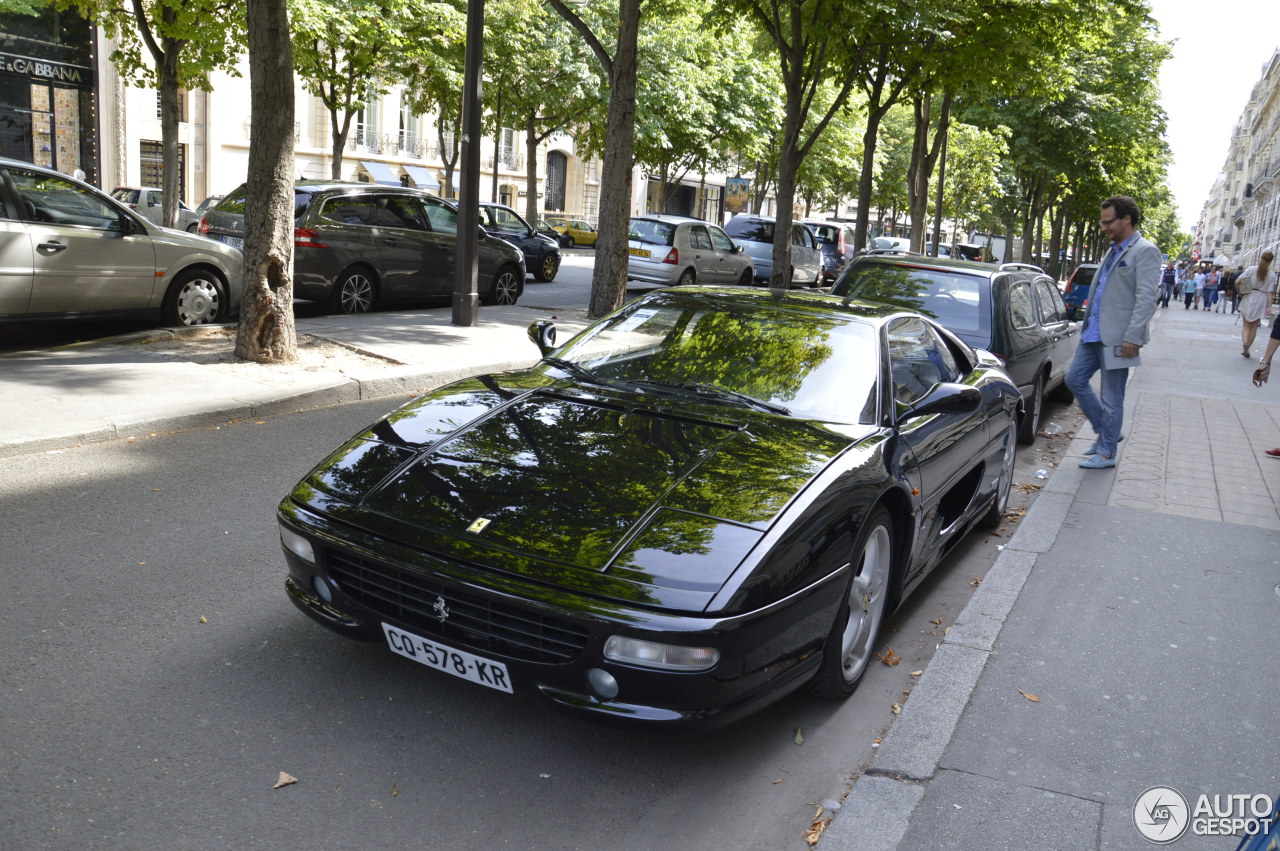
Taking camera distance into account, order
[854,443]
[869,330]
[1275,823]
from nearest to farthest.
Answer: [1275,823], [854,443], [869,330]

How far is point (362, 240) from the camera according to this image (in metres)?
13.1

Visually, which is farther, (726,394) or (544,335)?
(544,335)

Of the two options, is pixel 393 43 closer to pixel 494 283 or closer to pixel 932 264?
pixel 494 283

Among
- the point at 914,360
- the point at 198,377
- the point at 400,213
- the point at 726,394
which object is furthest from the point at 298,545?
the point at 400,213

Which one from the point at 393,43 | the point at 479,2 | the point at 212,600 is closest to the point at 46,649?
the point at 212,600

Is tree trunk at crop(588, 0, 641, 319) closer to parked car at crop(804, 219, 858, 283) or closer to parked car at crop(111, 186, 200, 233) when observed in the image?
parked car at crop(111, 186, 200, 233)

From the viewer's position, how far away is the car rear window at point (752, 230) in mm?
25016

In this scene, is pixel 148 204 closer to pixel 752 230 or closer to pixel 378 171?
pixel 752 230

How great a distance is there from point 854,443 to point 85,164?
26.6m

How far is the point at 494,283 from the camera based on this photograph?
15984 millimetres

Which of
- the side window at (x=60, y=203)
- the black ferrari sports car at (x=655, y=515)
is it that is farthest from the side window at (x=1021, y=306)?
the side window at (x=60, y=203)

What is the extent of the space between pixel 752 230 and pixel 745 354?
21159 millimetres

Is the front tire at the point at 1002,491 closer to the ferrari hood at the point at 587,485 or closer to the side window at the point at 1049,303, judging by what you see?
the ferrari hood at the point at 587,485

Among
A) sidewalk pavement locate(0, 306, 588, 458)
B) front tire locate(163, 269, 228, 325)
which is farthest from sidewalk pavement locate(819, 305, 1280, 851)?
front tire locate(163, 269, 228, 325)
